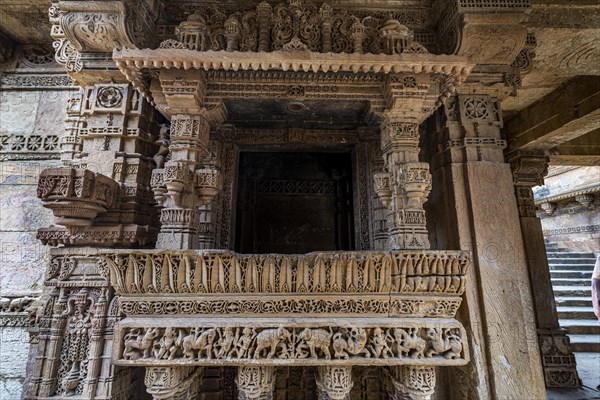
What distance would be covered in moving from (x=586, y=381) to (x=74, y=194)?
303 inches

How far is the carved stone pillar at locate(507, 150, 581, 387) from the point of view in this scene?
4.62 m

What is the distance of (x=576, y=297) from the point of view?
7402mm

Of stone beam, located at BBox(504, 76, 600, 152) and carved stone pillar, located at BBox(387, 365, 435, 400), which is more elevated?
stone beam, located at BBox(504, 76, 600, 152)

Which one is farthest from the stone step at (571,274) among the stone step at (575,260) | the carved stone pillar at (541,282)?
the carved stone pillar at (541,282)

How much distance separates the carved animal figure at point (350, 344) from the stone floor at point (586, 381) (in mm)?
4064

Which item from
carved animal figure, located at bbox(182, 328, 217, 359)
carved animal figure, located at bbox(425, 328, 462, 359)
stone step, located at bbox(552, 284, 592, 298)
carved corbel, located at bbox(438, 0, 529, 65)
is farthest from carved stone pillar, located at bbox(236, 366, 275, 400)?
stone step, located at bbox(552, 284, 592, 298)

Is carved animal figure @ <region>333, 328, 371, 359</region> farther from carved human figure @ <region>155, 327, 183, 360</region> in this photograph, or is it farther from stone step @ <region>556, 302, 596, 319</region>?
stone step @ <region>556, 302, 596, 319</region>

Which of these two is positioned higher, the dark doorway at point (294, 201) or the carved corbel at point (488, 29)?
the carved corbel at point (488, 29)

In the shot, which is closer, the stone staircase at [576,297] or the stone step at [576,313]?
the stone staircase at [576,297]

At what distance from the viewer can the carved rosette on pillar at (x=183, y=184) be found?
252 centimetres

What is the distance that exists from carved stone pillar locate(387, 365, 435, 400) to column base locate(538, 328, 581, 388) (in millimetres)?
3866

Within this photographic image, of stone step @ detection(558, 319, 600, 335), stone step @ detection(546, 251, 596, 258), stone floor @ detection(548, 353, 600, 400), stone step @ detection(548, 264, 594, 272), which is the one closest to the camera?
stone floor @ detection(548, 353, 600, 400)

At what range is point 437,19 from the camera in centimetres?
345

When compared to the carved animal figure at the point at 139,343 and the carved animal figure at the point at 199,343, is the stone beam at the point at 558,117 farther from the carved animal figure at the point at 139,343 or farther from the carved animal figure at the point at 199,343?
the carved animal figure at the point at 139,343
